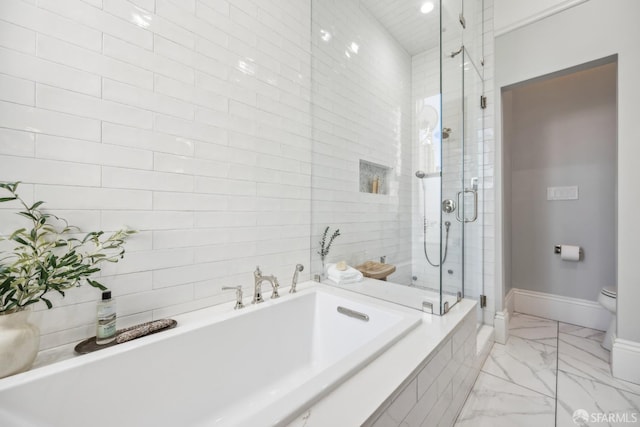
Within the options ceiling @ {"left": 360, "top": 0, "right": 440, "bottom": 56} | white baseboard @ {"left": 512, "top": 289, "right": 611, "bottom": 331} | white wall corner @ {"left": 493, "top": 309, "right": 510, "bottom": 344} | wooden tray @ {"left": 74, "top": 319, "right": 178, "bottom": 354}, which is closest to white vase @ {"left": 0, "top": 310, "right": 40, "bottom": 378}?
wooden tray @ {"left": 74, "top": 319, "right": 178, "bottom": 354}

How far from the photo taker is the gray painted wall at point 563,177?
2402 millimetres

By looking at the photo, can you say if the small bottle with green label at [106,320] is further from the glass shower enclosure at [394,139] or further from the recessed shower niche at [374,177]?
the recessed shower niche at [374,177]

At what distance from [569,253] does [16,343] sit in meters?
3.77

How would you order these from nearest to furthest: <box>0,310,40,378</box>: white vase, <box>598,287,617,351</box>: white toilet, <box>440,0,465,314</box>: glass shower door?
<box>0,310,40,378</box>: white vase < <box>440,0,465,314</box>: glass shower door < <box>598,287,617,351</box>: white toilet

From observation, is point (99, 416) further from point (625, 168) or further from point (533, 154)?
point (533, 154)

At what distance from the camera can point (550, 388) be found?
163 centimetres

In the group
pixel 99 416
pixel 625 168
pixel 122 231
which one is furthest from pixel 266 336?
pixel 625 168

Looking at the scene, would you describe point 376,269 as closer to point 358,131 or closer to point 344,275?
point 344,275

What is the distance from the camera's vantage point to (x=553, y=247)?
267 cm

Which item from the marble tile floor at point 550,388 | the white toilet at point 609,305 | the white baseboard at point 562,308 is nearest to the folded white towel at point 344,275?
the marble tile floor at point 550,388

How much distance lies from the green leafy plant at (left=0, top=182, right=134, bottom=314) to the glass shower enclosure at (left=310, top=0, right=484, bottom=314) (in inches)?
51.0

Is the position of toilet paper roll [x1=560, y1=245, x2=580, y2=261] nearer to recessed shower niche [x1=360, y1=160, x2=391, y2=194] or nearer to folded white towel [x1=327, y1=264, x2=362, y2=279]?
recessed shower niche [x1=360, y1=160, x2=391, y2=194]

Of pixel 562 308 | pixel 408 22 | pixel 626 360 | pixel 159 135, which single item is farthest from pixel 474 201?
pixel 159 135

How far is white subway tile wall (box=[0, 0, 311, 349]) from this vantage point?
943 millimetres
